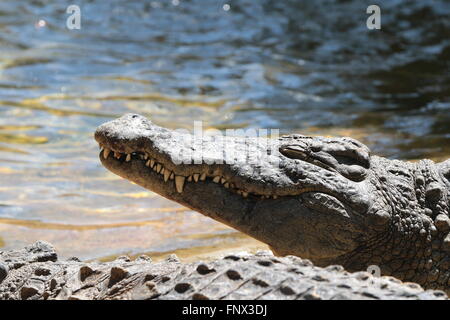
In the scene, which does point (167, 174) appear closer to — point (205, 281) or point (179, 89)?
point (205, 281)

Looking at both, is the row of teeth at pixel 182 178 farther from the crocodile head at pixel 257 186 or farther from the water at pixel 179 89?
the water at pixel 179 89

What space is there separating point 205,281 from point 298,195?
1.13 m

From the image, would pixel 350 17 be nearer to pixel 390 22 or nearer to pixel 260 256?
pixel 390 22

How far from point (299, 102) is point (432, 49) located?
389 centimetres

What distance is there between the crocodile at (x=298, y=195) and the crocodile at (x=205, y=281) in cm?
61

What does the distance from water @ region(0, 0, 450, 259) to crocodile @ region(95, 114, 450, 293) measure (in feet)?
3.80

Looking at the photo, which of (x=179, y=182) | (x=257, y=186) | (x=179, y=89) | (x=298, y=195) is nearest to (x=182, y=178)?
(x=179, y=182)

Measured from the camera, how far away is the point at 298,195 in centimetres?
367

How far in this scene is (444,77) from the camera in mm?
10219

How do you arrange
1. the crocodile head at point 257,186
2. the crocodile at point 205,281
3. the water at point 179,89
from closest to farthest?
the crocodile at point 205,281 < the crocodile head at point 257,186 < the water at point 179,89

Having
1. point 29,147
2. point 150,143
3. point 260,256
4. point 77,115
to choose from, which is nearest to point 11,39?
point 77,115

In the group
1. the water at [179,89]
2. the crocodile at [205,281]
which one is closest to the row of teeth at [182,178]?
the crocodile at [205,281]

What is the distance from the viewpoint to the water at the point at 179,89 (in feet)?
17.9
